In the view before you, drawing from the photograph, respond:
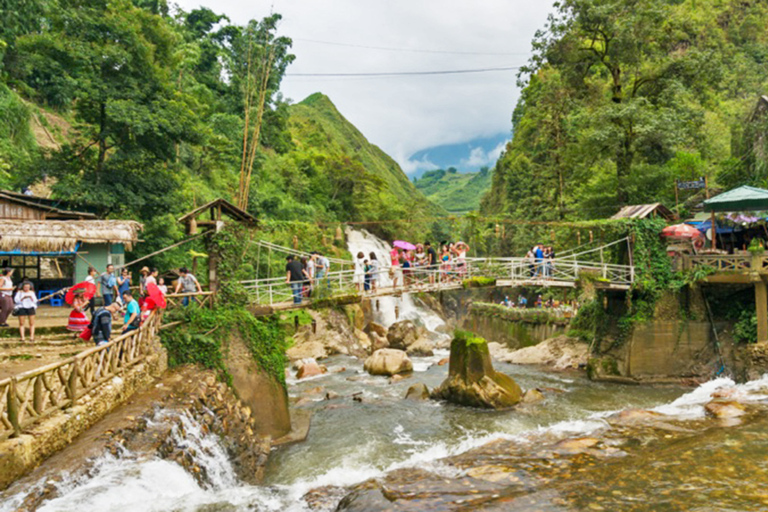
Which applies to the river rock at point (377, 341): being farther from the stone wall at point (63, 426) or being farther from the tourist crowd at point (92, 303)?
the stone wall at point (63, 426)

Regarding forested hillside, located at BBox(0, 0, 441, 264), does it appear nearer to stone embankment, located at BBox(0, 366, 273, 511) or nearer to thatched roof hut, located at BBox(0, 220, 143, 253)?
thatched roof hut, located at BBox(0, 220, 143, 253)

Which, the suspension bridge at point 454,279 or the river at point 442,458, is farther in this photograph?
the suspension bridge at point 454,279

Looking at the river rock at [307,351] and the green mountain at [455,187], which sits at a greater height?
the green mountain at [455,187]

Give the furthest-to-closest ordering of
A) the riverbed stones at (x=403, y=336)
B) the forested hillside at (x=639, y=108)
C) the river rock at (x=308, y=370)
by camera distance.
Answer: the riverbed stones at (x=403, y=336)
the forested hillside at (x=639, y=108)
the river rock at (x=308, y=370)

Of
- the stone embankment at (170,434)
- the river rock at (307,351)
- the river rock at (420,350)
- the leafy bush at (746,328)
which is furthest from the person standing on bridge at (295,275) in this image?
the leafy bush at (746,328)

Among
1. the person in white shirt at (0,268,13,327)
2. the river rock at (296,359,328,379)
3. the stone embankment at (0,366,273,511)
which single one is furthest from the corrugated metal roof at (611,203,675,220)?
the person in white shirt at (0,268,13,327)

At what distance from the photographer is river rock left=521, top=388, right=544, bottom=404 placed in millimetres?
15234

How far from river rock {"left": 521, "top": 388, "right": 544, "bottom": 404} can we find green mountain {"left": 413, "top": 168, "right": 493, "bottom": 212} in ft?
281

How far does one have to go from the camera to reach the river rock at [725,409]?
10969 mm

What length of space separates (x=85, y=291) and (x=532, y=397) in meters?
12.7

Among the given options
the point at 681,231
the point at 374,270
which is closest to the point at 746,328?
the point at 681,231

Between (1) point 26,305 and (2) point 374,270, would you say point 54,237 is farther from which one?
(2) point 374,270

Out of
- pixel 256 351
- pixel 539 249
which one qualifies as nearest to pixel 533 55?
pixel 539 249

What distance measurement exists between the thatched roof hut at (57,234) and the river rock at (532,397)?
42.5ft
